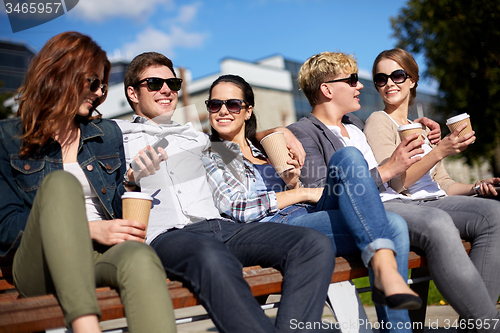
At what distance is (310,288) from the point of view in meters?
2.15

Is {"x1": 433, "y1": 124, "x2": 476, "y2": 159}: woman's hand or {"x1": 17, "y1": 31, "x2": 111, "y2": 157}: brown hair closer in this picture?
{"x1": 17, "y1": 31, "x2": 111, "y2": 157}: brown hair

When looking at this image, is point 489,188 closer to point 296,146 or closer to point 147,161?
point 296,146

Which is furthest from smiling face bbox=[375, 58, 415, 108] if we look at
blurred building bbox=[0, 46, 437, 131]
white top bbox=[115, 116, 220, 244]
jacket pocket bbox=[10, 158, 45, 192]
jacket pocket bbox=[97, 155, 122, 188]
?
blurred building bbox=[0, 46, 437, 131]

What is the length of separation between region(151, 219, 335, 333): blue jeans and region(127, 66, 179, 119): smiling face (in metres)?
0.92

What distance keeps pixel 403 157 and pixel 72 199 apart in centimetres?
193

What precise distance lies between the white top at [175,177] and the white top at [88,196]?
286 millimetres

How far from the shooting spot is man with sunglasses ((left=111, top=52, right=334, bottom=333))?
79.2 inches

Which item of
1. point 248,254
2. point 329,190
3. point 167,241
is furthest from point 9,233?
point 329,190

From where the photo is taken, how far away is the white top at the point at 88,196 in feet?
8.07

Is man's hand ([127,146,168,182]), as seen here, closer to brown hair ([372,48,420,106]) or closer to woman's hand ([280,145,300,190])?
woman's hand ([280,145,300,190])

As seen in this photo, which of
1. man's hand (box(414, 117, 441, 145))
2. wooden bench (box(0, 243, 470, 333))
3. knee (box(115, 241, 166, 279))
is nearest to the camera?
wooden bench (box(0, 243, 470, 333))


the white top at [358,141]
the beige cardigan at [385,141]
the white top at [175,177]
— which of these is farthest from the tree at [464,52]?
the white top at [175,177]

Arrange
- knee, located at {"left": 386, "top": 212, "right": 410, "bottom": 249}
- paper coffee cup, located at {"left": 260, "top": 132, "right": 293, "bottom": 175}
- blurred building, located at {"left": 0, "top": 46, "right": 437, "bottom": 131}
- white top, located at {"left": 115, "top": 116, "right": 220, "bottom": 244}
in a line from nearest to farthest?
1. knee, located at {"left": 386, "top": 212, "right": 410, "bottom": 249}
2. white top, located at {"left": 115, "top": 116, "right": 220, "bottom": 244}
3. paper coffee cup, located at {"left": 260, "top": 132, "right": 293, "bottom": 175}
4. blurred building, located at {"left": 0, "top": 46, "right": 437, "bottom": 131}

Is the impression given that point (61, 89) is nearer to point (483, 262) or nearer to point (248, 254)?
point (248, 254)
